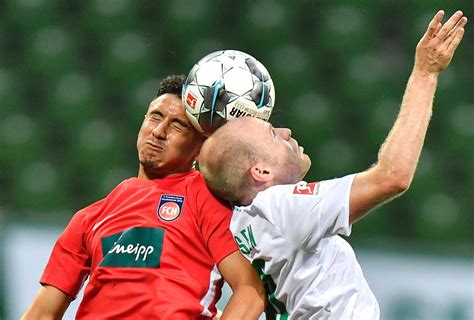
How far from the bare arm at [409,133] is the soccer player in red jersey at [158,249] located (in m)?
0.47

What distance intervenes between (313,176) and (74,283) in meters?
1.72

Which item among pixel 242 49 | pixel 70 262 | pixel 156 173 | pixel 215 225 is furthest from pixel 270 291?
pixel 242 49

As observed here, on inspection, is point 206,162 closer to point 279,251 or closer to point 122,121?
point 279,251

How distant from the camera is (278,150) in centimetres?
244

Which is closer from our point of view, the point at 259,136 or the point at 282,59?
the point at 259,136

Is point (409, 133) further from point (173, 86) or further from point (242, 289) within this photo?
point (173, 86)

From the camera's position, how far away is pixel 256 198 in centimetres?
236

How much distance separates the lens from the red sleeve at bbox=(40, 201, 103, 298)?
→ 2.71m

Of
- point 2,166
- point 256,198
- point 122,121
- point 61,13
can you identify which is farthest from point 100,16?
point 256,198

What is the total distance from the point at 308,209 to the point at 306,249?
0.14 meters

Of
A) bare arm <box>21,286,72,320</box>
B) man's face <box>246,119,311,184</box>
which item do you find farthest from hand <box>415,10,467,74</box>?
bare arm <box>21,286,72,320</box>

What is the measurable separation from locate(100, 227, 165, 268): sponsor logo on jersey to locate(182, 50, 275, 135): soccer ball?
0.35m

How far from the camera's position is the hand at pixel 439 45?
2.20 metres

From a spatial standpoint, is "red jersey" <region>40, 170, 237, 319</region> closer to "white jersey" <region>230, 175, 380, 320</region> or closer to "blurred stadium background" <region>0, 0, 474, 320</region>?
"white jersey" <region>230, 175, 380, 320</region>
